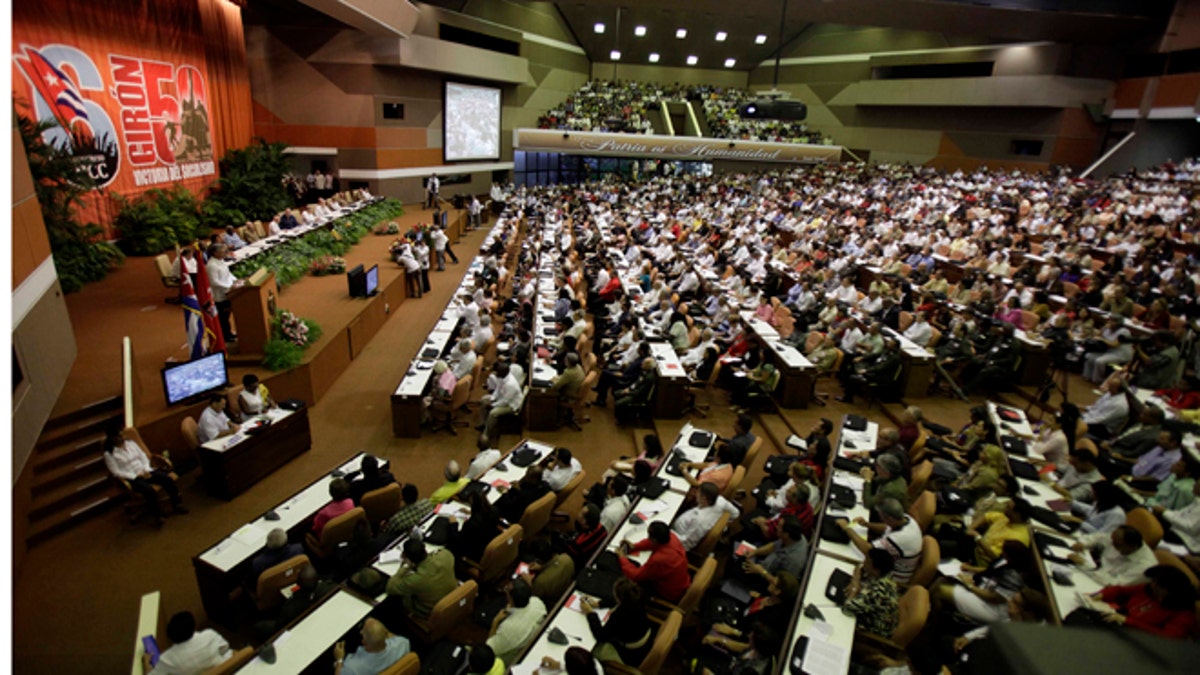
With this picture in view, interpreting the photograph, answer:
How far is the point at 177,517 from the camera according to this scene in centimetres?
668

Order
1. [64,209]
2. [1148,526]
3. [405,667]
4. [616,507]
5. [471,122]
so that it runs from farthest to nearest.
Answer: [471,122]
[64,209]
[616,507]
[1148,526]
[405,667]

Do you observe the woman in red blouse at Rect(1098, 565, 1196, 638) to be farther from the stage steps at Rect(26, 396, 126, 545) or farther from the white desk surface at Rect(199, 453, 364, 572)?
the stage steps at Rect(26, 396, 126, 545)

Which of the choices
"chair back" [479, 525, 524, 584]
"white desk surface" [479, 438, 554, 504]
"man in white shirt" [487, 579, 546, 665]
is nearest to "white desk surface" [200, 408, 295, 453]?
"white desk surface" [479, 438, 554, 504]

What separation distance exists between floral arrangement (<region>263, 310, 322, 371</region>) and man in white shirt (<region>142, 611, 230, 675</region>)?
5.06 metres

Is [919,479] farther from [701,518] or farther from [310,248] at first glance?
[310,248]

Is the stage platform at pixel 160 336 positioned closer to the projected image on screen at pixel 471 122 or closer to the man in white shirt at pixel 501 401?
the man in white shirt at pixel 501 401

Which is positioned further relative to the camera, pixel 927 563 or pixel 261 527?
pixel 261 527

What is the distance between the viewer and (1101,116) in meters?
26.5

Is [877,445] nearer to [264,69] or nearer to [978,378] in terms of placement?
[978,378]

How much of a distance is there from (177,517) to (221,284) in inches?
159

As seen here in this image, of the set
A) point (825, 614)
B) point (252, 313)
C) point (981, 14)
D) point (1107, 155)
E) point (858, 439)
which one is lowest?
point (825, 614)

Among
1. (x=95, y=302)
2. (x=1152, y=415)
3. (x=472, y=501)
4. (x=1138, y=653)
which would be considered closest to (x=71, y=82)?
(x=95, y=302)

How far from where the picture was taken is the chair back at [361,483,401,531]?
5.90 metres

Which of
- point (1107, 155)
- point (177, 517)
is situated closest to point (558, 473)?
point (177, 517)
